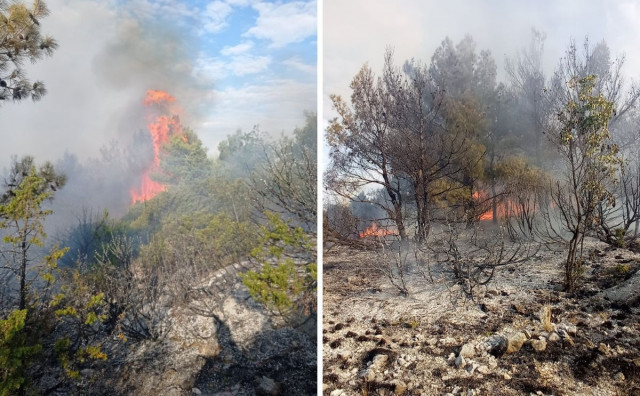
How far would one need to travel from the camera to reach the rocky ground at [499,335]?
2975 millimetres

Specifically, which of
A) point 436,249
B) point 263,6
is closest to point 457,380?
point 436,249

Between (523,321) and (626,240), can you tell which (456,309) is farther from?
(626,240)

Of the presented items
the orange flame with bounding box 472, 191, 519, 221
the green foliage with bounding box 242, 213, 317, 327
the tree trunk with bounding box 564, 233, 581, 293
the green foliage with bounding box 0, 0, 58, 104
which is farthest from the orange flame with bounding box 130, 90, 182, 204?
the tree trunk with bounding box 564, 233, 581, 293

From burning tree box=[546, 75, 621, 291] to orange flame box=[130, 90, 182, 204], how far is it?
2.48 m

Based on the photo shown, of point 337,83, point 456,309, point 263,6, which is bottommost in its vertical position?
point 456,309

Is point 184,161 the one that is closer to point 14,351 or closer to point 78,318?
point 78,318

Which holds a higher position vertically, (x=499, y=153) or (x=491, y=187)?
(x=499, y=153)

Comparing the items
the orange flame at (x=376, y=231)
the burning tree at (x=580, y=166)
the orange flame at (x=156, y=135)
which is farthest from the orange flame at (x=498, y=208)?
the orange flame at (x=156, y=135)

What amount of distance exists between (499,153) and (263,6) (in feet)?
6.26

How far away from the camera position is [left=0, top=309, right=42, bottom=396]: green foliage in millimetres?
2732

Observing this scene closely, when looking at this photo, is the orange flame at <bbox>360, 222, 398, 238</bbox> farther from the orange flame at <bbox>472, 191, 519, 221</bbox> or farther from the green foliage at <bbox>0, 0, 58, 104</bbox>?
the green foliage at <bbox>0, 0, 58, 104</bbox>

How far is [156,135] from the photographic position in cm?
326

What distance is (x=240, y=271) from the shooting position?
11.5 ft

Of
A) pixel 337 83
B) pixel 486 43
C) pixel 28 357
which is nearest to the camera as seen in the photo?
pixel 28 357
